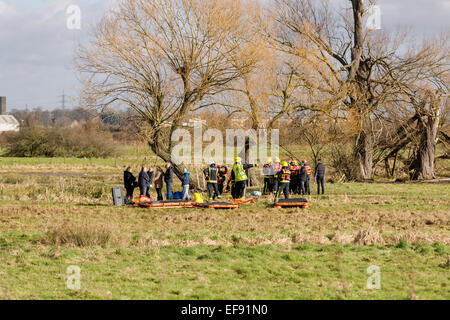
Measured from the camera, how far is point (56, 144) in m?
58.9

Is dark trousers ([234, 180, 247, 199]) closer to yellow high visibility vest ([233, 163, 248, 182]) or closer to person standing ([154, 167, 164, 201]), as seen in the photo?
yellow high visibility vest ([233, 163, 248, 182])

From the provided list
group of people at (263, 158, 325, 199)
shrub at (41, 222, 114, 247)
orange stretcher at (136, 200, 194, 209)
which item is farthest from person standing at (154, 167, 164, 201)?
shrub at (41, 222, 114, 247)

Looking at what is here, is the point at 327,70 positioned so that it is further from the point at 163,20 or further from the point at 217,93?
the point at 163,20

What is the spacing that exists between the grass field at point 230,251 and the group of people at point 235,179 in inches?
53.0

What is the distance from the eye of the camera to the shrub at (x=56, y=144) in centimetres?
5844

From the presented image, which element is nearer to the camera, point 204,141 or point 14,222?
point 14,222

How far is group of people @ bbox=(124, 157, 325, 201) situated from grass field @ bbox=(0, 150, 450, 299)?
4.42 feet

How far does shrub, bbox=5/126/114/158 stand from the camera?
58.4 m

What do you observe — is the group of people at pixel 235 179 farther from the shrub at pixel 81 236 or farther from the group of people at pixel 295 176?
the shrub at pixel 81 236

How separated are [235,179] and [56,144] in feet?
134

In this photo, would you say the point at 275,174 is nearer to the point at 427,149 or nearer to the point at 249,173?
the point at 249,173

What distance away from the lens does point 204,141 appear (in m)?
32.6
